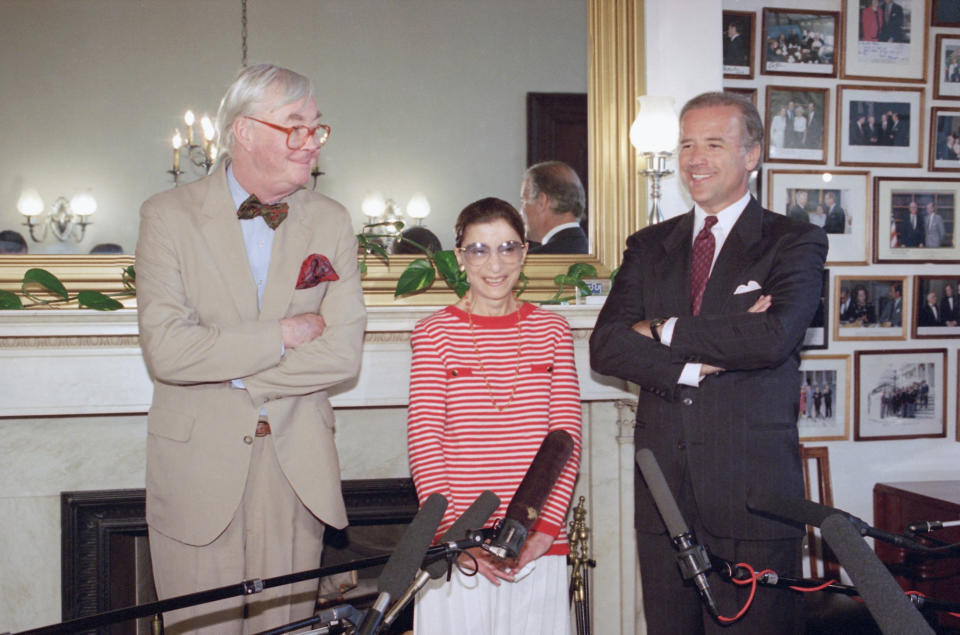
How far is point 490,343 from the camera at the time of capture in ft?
6.75

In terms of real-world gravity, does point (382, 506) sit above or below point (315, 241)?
below

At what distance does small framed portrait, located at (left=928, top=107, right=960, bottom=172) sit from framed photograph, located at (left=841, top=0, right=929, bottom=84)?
170mm

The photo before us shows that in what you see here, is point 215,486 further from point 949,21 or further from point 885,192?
point 949,21

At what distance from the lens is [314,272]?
197 centimetres

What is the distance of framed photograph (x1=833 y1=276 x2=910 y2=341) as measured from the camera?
3545 millimetres

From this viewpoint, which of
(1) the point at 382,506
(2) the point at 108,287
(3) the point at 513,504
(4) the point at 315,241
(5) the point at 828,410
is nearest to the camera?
(3) the point at 513,504

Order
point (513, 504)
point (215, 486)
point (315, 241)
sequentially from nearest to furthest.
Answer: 1. point (513, 504)
2. point (215, 486)
3. point (315, 241)

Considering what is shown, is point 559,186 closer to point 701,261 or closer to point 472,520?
point 701,261

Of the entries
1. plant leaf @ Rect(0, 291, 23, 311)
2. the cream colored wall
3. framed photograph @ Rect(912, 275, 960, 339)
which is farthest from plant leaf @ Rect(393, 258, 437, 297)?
framed photograph @ Rect(912, 275, 960, 339)

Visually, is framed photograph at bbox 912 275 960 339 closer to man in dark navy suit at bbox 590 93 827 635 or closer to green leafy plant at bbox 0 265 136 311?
man in dark navy suit at bbox 590 93 827 635

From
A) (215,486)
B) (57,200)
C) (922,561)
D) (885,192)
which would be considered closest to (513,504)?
(215,486)

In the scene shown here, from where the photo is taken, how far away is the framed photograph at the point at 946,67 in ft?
11.8

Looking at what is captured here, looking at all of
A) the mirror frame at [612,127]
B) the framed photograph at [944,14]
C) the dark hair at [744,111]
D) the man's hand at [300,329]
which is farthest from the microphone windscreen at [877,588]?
the framed photograph at [944,14]

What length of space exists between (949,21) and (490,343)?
2758mm
